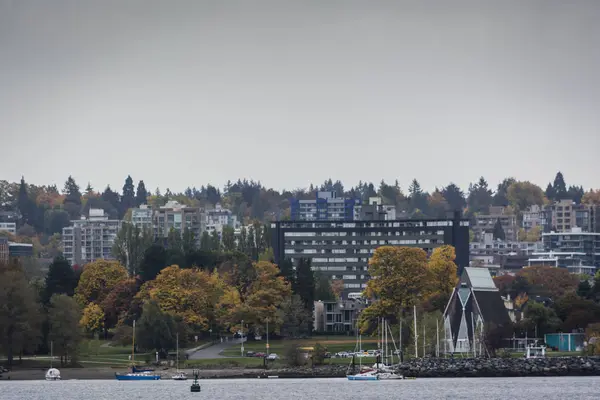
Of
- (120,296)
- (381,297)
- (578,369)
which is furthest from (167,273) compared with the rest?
(578,369)

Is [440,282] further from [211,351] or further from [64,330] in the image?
[64,330]

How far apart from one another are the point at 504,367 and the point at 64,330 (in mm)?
41608

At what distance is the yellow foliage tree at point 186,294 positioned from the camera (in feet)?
601

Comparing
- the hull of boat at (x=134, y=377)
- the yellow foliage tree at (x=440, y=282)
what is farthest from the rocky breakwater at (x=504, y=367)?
the hull of boat at (x=134, y=377)

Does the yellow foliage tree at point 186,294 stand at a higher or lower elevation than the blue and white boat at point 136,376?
higher

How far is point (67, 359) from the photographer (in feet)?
524

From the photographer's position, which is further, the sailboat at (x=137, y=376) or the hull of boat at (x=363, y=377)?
the sailboat at (x=137, y=376)

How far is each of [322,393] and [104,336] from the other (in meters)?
65.4

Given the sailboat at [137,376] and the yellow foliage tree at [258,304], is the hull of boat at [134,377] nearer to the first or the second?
the sailboat at [137,376]

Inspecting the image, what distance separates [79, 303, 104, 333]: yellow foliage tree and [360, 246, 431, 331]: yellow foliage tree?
31.4 m

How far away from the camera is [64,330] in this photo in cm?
15625

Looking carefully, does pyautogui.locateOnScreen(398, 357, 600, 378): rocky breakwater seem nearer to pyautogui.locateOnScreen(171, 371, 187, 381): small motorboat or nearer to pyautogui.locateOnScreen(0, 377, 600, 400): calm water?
pyautogui.locateOnScreen(0, 377, 600, 400): calm water

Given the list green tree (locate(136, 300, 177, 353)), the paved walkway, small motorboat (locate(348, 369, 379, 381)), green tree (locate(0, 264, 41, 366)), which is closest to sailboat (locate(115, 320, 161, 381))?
green tree (locate(0, 264, 41, 366))

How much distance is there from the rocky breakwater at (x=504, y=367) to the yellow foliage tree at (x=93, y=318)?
4710 cm
